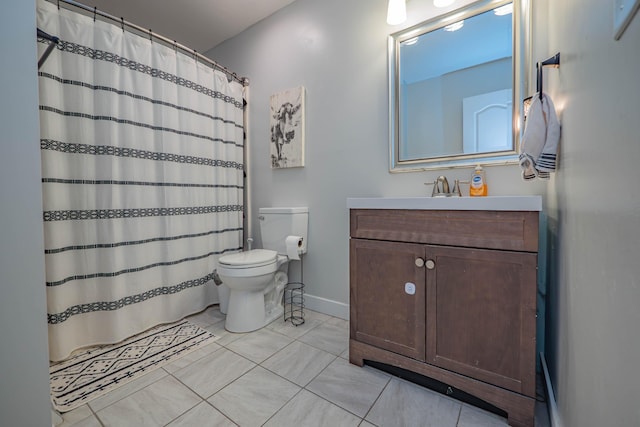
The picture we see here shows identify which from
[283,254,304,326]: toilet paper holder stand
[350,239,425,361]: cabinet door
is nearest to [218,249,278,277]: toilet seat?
[283,254,304,326]: toilet paper holder stand

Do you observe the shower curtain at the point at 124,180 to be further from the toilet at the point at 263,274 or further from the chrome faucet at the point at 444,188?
the chrome faucet at the point at 444,188

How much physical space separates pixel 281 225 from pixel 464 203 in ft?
4.33

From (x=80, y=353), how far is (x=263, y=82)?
227 cm

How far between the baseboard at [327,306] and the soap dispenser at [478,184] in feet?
3.68

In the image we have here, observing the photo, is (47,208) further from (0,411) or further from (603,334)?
(603,334)

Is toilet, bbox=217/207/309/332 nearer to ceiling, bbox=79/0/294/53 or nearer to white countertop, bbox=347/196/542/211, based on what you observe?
white countertop, bbox=347/196/542/211

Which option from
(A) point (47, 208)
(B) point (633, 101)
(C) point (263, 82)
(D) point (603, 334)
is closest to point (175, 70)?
(C) point (263, 82)

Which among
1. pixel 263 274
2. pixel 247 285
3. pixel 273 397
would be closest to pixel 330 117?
pixel 263 274

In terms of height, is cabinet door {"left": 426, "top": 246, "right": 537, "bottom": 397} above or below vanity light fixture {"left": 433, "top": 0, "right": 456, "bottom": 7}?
below

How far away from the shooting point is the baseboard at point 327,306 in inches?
76.4

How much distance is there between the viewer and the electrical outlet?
0.39m

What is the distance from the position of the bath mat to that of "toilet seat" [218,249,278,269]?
0.48m

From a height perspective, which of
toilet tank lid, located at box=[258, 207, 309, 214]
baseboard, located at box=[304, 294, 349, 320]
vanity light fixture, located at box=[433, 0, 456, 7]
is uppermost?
vanity light fixture, located at box=[433, 0, 456, 7]

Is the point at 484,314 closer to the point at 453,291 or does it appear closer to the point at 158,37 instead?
the point at 453,291
